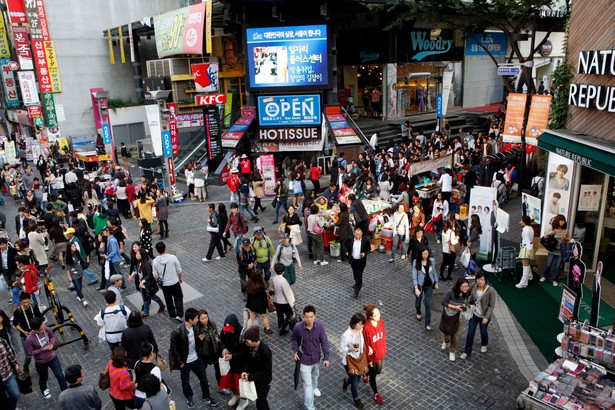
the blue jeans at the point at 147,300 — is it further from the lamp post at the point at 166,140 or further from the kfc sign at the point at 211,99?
the kfc sign at the point at 211,99

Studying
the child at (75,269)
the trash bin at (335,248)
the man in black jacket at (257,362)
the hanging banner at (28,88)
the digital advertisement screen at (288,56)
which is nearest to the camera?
the man in black jacket at (257,362)

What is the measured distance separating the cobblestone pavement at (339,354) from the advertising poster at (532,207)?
2.45 metres

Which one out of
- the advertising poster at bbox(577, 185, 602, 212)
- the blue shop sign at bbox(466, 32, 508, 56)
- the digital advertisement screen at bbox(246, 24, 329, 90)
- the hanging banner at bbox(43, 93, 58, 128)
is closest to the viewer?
the advertising poster at bbox(577, 185, 602, 212)

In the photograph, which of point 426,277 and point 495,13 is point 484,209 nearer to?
point 426,277

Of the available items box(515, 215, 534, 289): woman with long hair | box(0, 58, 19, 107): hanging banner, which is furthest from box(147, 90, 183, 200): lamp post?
box(0, 58, 19, 107): hanging banner

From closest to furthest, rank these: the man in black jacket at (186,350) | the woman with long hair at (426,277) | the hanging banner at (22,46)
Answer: the man in black jacket at (186,350) < the woman with long hair at (426,277) < the hanging banner at (22,46)

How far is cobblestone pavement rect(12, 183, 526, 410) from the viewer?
7.24m

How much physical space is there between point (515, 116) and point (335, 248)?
23.6 feet

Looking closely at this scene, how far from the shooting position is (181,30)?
2375 centimetres

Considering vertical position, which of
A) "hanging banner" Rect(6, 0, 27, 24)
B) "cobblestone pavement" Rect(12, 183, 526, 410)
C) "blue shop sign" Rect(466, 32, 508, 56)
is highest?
"hanging banner" Rect(6, 0, 27, 24)

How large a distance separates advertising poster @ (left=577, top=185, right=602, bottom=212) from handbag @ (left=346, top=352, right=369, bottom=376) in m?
7.39

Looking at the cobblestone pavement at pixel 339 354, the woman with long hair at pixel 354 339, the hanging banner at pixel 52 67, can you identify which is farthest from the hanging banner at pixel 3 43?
the woman with long hair at pixel 354 339

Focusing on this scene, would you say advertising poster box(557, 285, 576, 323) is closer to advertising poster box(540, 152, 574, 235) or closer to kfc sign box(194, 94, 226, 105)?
advertising poster box(540, 152, 574, 235)

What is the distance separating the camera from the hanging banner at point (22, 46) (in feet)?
96.4
